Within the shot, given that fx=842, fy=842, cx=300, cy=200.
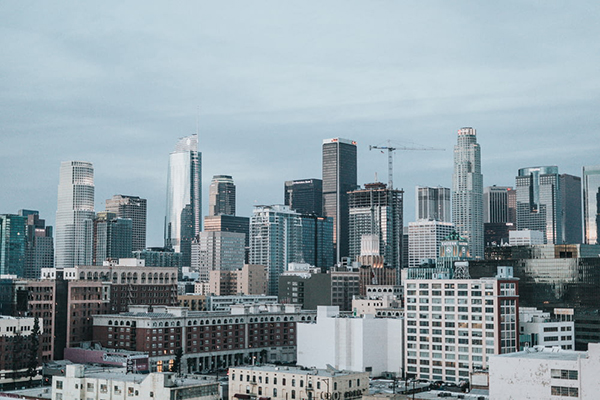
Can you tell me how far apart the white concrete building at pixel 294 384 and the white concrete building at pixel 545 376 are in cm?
3250

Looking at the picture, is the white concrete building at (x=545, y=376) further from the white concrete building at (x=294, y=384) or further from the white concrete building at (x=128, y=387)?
the white concrete building at (x=128, y=387)

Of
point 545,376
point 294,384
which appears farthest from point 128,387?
point 545,376

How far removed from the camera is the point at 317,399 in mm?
145375

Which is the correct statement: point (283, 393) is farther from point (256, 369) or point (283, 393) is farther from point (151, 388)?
point (151, 388)

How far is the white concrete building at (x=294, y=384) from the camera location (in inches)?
5714

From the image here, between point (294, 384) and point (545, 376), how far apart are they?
48.6m

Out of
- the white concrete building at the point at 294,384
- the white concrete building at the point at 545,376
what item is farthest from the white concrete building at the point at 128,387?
the white concrete building at the point at 545,376

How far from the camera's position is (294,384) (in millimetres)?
148875

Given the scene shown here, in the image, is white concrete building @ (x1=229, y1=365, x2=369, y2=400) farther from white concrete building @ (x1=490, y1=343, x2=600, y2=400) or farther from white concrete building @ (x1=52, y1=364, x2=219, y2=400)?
white concrete building @ (x1=490, y1=343, x2=600, y2=400)

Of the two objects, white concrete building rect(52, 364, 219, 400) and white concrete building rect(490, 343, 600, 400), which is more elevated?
white concrete building rect(490, 343, 600, 400)

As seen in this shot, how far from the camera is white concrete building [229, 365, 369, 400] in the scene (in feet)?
476

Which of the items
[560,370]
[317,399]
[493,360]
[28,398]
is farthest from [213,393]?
[560,370]

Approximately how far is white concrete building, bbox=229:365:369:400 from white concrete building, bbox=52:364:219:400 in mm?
14900

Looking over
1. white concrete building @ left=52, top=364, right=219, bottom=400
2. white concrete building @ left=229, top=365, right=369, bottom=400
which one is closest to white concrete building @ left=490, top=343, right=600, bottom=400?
white concrete building @ left=229, top=365, right=369, bottom=400
